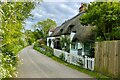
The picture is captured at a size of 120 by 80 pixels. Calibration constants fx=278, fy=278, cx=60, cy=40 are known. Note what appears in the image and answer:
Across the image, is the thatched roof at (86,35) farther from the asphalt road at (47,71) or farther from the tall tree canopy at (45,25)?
the tall tree canopy at (45,25)

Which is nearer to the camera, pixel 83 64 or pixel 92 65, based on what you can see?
pixel 92 65

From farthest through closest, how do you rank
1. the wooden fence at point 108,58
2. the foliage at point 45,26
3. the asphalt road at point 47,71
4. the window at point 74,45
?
the foliage at point 45,26, the window at point 74,45, the asphalt road at point 47,71, the wooden fence at point 108,58

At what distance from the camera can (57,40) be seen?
44500mm

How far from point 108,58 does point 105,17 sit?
4.07 metres

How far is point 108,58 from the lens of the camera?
1473cm

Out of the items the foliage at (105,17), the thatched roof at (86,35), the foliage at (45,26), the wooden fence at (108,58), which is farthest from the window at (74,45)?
the foliage at (45,26)

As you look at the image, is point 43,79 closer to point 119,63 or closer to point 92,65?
point 119,63

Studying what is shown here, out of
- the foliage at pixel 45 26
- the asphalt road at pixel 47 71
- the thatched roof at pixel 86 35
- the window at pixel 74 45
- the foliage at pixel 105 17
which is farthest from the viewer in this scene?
the foliage at pixel 45 26

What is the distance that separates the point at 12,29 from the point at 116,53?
6842 mm

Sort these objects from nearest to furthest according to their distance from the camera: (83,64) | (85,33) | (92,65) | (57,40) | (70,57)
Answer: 1. (92,65)
2. (83,64)
3. (70,57)
4. (85,33)
5. (57,40)

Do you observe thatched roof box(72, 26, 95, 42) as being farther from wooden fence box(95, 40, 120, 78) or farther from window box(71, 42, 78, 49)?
wooden fence box(95, 40, 120, 78)

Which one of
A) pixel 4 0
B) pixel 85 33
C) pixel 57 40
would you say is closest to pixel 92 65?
pixel 85 33

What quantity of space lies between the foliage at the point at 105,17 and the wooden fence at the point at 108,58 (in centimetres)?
215

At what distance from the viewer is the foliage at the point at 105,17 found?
58.7ft
